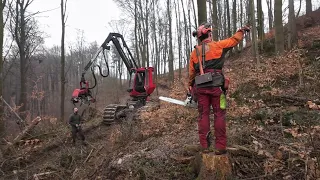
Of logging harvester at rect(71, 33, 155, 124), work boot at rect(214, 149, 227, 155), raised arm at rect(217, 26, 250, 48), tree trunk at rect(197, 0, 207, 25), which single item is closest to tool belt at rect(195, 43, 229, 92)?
raised arm at rect(217, 26, 250, 48)

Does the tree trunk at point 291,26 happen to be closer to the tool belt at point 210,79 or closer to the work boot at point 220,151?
the tool belt at point 210,79

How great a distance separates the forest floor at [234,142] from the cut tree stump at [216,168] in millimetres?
250

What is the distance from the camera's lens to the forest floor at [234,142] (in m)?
4.27

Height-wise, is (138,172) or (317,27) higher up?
(317,27)

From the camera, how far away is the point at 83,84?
1382 centimetres

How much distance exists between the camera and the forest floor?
4266mm

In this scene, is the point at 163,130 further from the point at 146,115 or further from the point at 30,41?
the point at 30,41

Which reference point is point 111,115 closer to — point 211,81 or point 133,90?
point 133,90

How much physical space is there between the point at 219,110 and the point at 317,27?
17.9 meters

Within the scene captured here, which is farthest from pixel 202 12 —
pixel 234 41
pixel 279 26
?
pixel 279 26

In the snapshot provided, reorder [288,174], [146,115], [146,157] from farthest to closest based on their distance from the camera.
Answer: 1. [146,115]
2. [146,157]
3. [288,174]

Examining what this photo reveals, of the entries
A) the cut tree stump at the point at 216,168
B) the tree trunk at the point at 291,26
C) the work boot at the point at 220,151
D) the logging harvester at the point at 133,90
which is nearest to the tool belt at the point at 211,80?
the work boot at the point at 220,151

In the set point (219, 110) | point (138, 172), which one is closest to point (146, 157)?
point (138, 172)

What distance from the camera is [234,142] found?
5.24 metres
